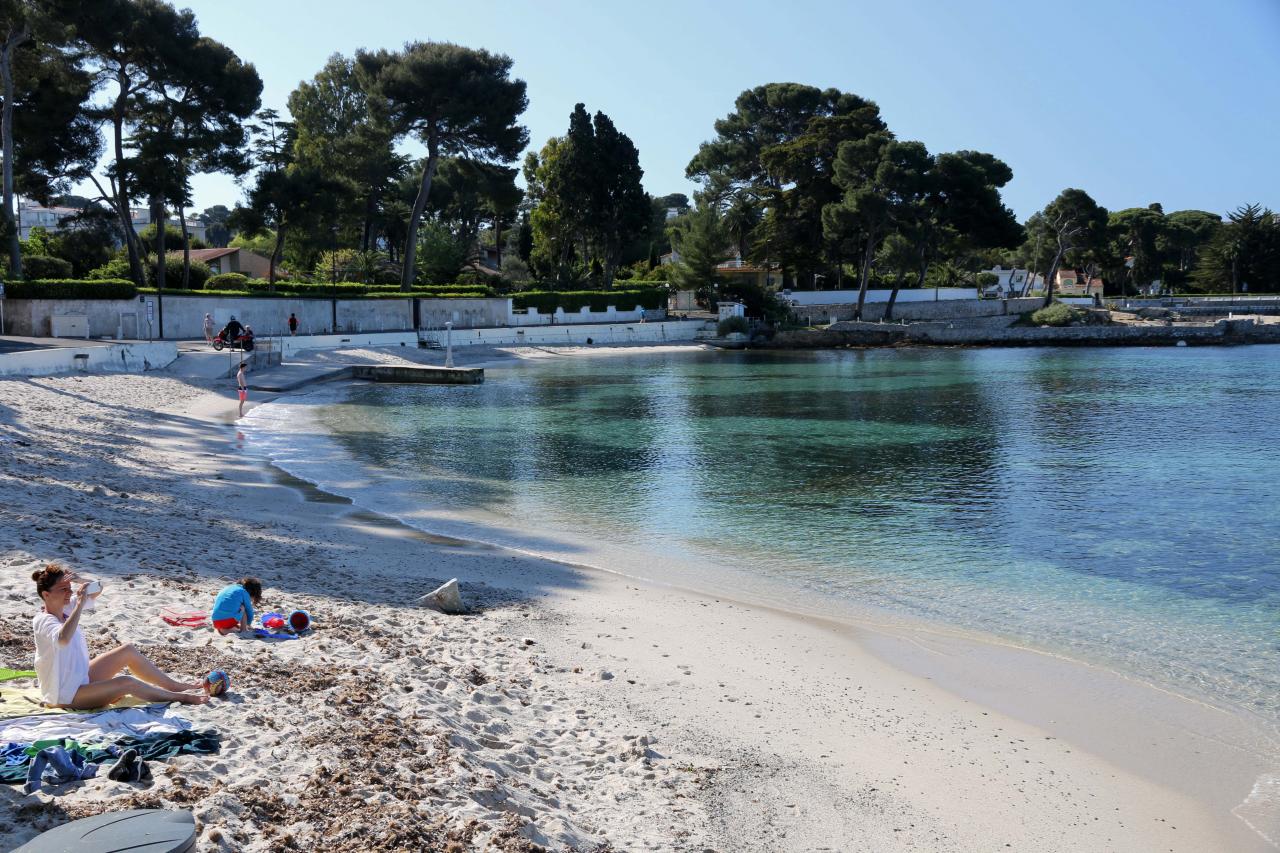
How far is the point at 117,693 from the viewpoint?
19.1ft

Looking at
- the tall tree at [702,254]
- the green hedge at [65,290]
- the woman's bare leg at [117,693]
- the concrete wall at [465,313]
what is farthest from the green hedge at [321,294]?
the woman's bare leg at [117,693]

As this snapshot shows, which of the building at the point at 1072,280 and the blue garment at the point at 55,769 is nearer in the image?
the blue garment at the point at 55,769

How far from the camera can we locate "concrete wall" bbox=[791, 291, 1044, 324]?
74062 millimetres

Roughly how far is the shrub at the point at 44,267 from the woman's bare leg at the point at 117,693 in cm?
4677

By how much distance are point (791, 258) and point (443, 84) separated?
100ft

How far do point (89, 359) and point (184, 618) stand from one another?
25.3 metres

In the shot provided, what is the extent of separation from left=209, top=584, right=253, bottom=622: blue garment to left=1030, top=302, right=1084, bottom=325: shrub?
74959 mm

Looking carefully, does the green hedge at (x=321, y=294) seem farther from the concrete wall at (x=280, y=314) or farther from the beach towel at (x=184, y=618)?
the beach towel at (x=184, y=618)

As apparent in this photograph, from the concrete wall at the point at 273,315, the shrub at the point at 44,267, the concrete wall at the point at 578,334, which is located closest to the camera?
the concrete wall at the point at 273,315

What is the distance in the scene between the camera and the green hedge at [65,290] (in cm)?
3756

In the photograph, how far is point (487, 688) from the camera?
7.49 metres

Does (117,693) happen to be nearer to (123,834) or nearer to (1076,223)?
(123,834)

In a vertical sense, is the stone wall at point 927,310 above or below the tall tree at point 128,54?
below

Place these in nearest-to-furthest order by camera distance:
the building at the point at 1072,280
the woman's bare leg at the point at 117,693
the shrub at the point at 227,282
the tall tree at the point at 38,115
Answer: the woman's bare leg at the point at 117,693 → the tall tree at the point at 38,115 → the shrub at the point at 227,282 → the building at the point at 1072,280
